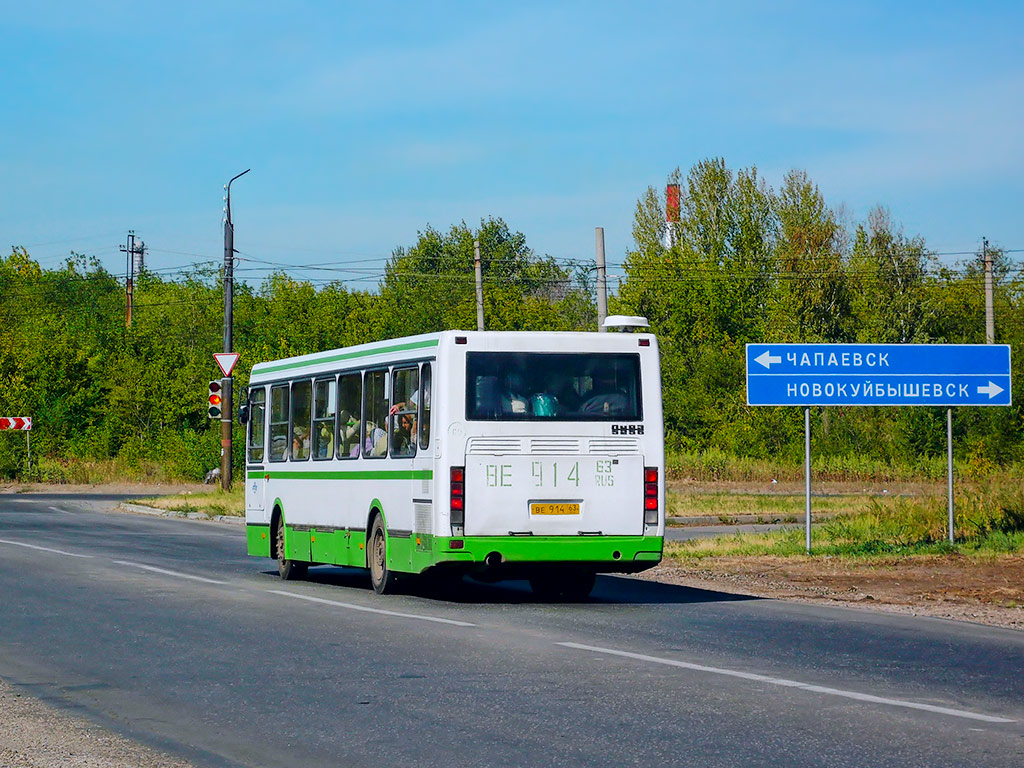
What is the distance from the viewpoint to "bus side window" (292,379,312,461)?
20891 mm

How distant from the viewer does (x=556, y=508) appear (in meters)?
16.9

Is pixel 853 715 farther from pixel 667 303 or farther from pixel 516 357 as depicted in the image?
pixel 667 303

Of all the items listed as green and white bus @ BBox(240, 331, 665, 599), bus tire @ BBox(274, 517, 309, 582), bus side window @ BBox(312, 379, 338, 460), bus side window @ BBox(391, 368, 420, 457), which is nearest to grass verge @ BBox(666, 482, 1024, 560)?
bus tire @ BBox(274, 517, 309, 582)

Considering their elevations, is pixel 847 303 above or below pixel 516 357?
above

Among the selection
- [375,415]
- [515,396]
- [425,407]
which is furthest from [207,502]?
[515,396]

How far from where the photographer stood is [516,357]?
17.1 m

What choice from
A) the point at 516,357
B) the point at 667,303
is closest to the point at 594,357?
the point at 516,357

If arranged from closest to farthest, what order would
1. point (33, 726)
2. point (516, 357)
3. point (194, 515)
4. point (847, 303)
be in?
point (33, 726)
point (516, 357)
point (194, 515)
point (847, 303)

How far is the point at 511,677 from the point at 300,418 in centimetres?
1073

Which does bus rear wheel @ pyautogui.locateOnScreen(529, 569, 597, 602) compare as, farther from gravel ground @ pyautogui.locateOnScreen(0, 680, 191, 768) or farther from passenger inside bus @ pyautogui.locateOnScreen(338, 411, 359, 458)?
gravel ground @ pyautogui.locateOnScreen(0, 680, 191, 768)

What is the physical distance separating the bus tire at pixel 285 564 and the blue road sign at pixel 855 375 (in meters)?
7.10

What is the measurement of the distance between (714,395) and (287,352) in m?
19.0

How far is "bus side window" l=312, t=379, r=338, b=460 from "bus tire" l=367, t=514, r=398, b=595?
177cm

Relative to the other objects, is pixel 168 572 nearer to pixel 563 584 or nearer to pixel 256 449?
pixel 256 449
